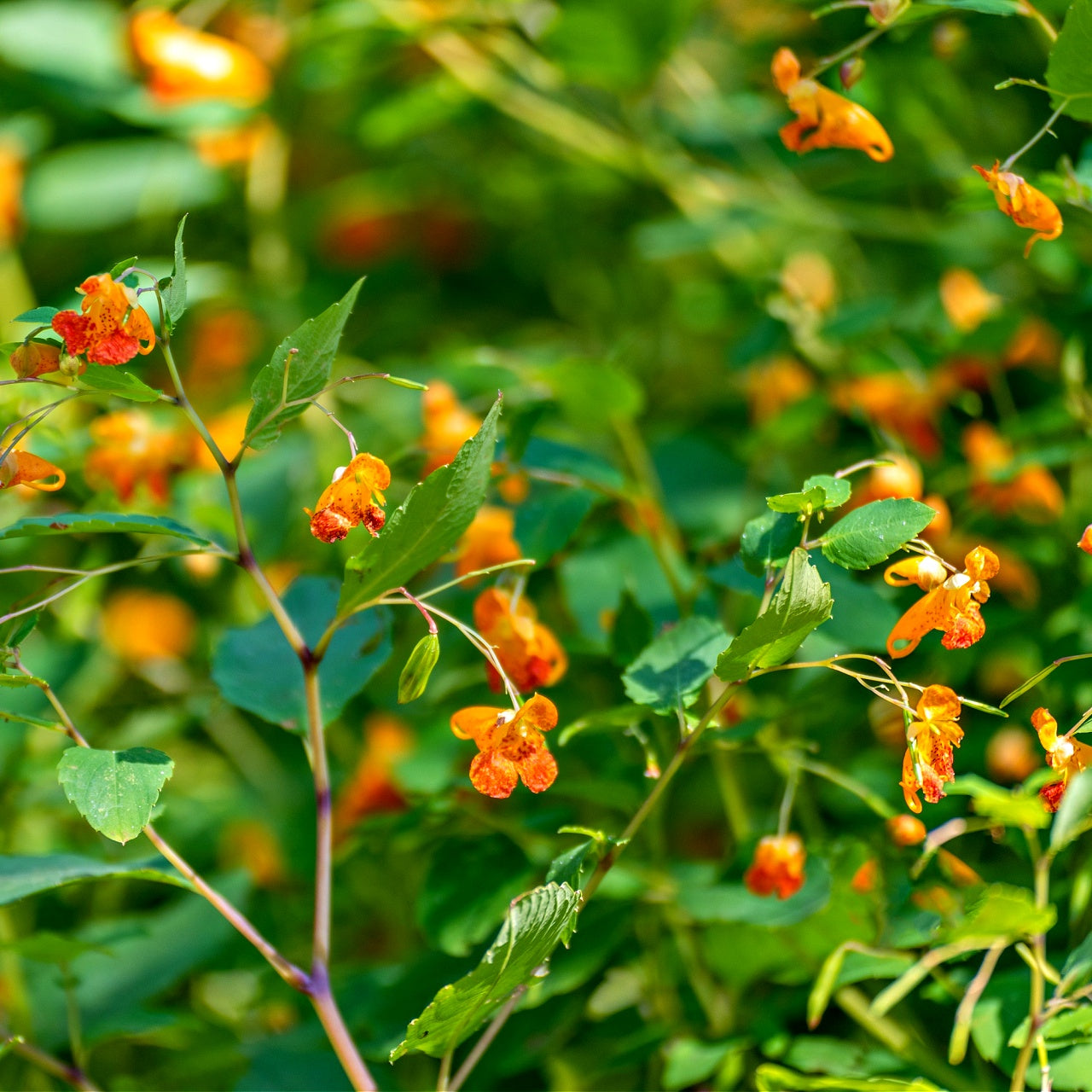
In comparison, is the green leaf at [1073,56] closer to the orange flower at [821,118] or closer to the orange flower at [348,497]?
the orange flower at [821,118]

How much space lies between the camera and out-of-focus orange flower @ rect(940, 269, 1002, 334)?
2.32ft

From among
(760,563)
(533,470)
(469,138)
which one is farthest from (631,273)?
(760,563)

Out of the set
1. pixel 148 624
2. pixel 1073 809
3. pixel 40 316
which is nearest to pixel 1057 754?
pixel 1073 809

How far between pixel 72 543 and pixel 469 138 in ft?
2.03

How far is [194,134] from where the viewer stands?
1.13m

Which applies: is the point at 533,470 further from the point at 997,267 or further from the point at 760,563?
the point at 997,267

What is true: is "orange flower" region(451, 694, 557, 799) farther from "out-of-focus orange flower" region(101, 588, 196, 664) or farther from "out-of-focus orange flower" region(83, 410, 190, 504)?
"out-of-focus orange flower" region(101, 588, 196, 664)

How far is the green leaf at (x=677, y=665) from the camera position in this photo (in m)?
0.40

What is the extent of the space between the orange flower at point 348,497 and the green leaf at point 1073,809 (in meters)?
0.25

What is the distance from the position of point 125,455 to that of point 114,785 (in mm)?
304

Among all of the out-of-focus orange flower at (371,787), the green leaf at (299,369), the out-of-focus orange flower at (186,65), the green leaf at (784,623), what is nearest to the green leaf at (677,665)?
the green leaf at (784,623)

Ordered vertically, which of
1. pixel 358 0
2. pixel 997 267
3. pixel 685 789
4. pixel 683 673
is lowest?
pixel 685 789

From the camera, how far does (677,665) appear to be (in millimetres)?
416

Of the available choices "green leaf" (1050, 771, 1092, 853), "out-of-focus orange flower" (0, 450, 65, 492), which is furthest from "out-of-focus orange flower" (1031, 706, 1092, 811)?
"out-of-focus orange flower" (0, 450, 65, 492)
